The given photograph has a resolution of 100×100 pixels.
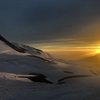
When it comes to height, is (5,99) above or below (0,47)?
below

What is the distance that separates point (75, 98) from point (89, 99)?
404 mm

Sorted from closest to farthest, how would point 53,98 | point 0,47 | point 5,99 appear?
point 5,99, point 53,98, point 0,47

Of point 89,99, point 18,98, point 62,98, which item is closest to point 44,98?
point 62,98

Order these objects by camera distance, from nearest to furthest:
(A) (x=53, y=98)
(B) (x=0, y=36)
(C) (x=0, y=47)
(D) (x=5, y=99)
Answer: (D) (x=5, y=99) → (A) (x=53, y=98) → (C) (x=0, y=47) → (B) (x=0, y=36)

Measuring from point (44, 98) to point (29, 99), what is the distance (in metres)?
0.46

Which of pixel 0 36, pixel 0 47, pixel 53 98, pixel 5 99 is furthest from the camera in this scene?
pixel 0 36

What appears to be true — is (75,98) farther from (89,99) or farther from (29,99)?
(29,99)

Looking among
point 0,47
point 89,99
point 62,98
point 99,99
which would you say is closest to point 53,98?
point 62,98

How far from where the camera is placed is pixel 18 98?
3146mm

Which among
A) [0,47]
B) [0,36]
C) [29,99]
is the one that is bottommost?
[29,99]

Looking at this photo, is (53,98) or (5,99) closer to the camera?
(5,99)

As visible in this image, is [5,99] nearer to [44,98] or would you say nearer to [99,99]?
[44,98]

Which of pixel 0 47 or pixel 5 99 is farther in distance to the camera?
pixel 0 47

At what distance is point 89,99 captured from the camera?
3.02 metres
